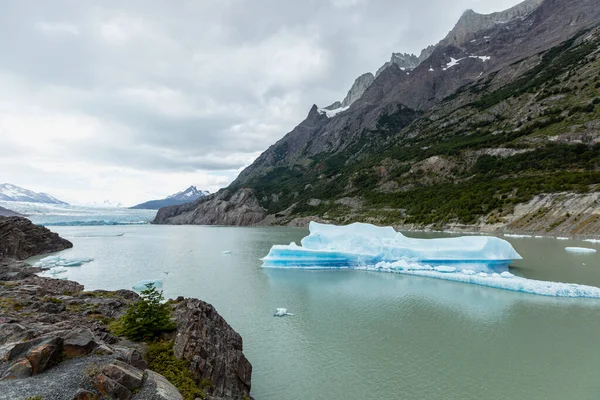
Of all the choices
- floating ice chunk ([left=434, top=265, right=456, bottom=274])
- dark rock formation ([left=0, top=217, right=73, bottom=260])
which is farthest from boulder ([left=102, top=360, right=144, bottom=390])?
dark rock formation ([left=0, top=217, right=73, bottom=260])

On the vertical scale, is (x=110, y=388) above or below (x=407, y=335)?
above

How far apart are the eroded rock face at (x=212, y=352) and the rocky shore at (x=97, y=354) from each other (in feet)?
0.08

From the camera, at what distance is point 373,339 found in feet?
48.8

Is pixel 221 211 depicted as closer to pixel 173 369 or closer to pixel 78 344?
pixel 173 369

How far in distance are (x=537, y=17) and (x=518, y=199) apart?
199828mm

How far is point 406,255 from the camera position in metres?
34.5

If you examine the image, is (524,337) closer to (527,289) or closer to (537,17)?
(527,289)

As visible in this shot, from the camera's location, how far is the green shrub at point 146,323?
34.1ft

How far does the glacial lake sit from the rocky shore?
76.1 inches

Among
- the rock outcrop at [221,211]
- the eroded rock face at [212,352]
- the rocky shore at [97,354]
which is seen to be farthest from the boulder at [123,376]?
the rock outcrop at [221,211]

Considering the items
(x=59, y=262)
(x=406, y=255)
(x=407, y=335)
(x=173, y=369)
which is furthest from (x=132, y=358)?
(x=59, y=262)

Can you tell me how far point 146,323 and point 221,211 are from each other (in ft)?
501

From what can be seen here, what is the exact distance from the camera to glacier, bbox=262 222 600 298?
100 ft

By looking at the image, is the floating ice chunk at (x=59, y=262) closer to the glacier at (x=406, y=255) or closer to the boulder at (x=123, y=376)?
the glacier at (x=406, y=255)
